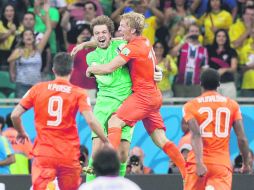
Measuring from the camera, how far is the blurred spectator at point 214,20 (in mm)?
20047

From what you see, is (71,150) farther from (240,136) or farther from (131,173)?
(131,173)

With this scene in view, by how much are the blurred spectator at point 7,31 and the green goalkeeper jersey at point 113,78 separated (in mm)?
4640

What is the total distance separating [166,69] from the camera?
19031 millimetres

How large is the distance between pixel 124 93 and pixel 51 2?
5.89 m

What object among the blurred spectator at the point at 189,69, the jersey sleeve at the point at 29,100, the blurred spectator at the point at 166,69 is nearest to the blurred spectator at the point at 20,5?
the blurred spectator at the point at 166,69

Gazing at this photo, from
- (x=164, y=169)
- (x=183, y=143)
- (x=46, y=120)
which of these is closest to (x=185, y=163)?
(x=46, y=120)

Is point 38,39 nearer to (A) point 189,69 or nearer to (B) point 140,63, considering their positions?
(A) point 189,69

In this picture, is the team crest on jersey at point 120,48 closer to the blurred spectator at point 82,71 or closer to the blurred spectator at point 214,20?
the blurred spectator at point 82,71

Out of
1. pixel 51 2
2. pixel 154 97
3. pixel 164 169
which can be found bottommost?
pixel 164 169

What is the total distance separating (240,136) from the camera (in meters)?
13.4

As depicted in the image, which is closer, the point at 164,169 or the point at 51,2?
A: the point at 164,169

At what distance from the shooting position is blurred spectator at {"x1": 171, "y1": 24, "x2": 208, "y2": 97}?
1925 centimetres

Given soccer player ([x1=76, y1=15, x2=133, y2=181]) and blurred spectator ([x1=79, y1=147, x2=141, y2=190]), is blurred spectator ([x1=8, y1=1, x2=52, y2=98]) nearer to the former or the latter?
soccer player ([x1=76, y1=15, x2=133, y2=181])

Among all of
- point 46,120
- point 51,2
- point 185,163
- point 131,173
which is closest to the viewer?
point 46,120
